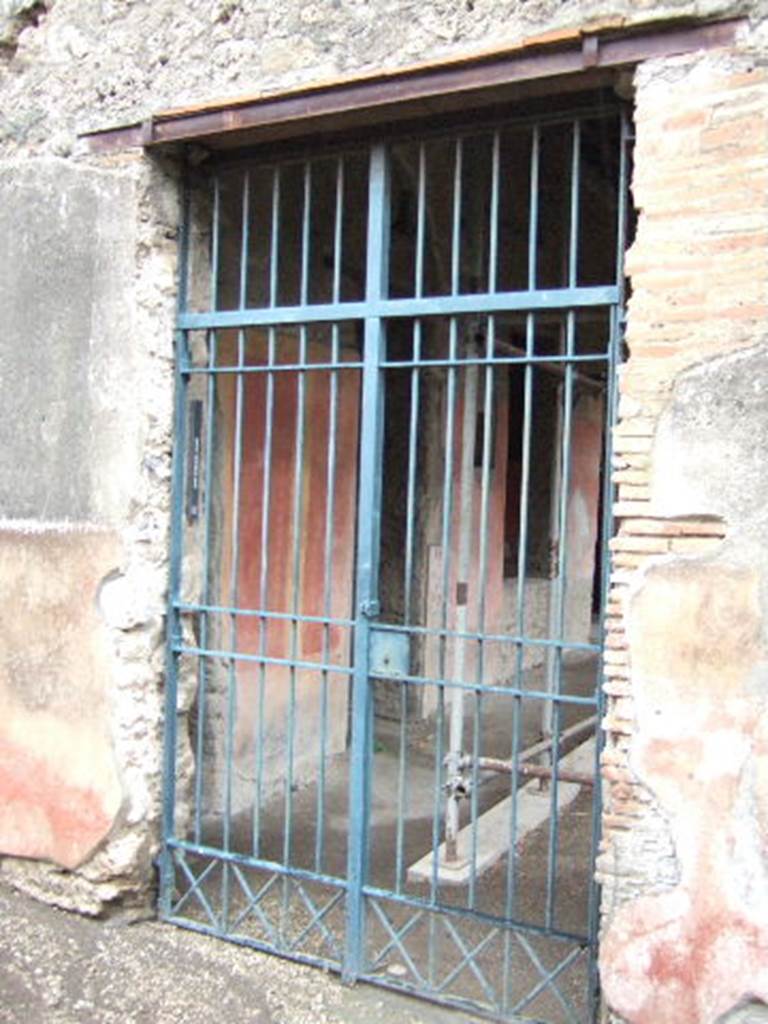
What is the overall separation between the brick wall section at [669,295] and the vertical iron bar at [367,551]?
0.96m

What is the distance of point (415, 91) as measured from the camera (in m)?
3.41

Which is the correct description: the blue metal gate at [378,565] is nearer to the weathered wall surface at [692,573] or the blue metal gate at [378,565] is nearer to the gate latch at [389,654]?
the gate latch at [389,654]

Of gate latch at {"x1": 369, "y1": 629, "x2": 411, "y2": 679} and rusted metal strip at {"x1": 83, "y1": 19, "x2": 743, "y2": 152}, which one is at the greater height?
rusted metal strip at {"x1": 83, "y1": 19, "x2": 743, "y2": 152}

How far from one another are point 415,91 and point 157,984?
10.6ft

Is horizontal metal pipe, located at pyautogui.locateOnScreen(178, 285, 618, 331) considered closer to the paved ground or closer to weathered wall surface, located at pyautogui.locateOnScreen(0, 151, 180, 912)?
weathered wall surface, located at pyautogui.locateOnScreen(0, 151, 180, 912)

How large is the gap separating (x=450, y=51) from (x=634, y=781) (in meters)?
2.40

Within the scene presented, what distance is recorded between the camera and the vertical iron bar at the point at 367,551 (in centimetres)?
372

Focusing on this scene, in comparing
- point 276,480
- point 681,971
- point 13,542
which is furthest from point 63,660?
point 681,971

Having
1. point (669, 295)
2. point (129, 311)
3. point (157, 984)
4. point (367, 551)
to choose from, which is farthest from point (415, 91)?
point (157, 984)

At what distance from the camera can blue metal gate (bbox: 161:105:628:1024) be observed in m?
3.61

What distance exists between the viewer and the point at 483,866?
4965 mm

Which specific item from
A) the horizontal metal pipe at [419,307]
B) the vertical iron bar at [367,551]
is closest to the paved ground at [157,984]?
the vertical iron bar at [367,551]

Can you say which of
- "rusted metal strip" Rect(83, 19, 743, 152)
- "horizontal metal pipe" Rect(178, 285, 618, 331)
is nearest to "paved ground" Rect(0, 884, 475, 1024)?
"horizontal metal pipe" Rect(178, 285, 618, 331)

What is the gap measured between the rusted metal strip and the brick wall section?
8 cm
